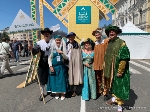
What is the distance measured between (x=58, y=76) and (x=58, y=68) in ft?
0.66

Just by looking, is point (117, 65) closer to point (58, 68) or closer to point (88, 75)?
point (88, 75)

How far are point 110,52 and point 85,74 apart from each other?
3.06 ft

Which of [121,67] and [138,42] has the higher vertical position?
[138,42]

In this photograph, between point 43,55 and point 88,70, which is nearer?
point 88,70

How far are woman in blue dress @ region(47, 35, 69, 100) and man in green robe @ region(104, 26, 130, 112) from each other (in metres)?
1.08

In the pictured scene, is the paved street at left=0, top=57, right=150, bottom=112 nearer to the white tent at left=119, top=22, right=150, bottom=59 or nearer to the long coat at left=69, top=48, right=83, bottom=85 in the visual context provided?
the long coat at left=69, top=48, right=83, bottom=85

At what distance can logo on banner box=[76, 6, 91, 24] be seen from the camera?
7198 millimetres

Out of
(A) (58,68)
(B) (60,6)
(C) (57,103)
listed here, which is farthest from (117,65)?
(B) (60,6)

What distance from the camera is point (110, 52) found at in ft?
11.2

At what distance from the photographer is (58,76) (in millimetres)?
4023

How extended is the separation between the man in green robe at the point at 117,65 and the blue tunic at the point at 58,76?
3.59 feet

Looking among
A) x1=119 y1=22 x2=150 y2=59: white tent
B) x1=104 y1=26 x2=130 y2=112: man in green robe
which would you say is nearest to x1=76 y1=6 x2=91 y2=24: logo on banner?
x1=104 y1=26 x2=130 y2=112: man in green robe

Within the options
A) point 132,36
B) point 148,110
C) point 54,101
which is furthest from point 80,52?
point 132,36

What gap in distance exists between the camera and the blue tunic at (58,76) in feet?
13.1
